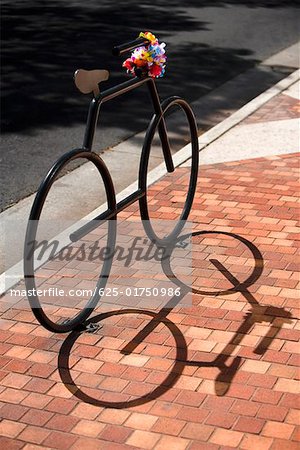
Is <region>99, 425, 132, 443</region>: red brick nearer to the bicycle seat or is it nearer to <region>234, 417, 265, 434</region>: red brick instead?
<region>234, 417, 265, 434</region>: red brick

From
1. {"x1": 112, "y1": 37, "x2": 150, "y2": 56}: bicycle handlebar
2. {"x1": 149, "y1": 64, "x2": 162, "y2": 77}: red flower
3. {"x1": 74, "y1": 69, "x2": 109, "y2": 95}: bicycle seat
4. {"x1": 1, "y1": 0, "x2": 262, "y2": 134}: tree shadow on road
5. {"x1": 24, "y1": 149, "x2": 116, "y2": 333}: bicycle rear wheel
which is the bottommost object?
{"x1": 1, "y1": 0, "x2": 262, "y2": 134}: tree shadow on road

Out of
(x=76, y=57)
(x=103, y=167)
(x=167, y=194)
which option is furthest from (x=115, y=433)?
(x=76, y=57)

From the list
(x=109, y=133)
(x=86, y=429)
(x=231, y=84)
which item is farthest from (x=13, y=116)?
(x=86, y=429)

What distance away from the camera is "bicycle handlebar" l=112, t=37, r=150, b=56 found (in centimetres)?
546

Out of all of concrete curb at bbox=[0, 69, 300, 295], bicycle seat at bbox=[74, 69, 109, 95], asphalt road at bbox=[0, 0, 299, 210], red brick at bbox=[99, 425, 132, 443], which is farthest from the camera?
asphalt road at bbox=[0, 0, 299, 210]

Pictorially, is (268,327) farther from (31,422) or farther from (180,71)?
(180,71)

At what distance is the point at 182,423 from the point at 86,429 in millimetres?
457

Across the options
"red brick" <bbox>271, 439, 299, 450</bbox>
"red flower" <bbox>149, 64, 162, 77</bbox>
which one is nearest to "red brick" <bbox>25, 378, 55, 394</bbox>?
"red brick" <bbox>271, 439, 299, 450</bbox>

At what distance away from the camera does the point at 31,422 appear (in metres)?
4.51

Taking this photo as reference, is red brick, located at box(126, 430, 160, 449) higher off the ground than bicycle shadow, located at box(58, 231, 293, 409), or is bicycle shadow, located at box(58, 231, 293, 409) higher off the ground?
red brick, located at box(126, 430, 160, 449)

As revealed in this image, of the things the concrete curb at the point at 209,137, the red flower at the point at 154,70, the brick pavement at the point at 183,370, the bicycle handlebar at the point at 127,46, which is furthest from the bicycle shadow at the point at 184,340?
the bicycle handlebar at the point at 127,46

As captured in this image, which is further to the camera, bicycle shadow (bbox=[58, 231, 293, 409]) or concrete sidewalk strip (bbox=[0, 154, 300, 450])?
bicycle shadow (bbox=[58, 231, 293, 409])

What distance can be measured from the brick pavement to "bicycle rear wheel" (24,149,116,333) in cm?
11

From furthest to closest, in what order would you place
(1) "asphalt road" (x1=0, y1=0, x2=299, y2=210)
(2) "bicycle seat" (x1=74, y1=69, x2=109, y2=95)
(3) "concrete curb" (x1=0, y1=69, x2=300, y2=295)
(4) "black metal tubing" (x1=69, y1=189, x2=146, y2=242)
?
(1) "asphalt road" (x1=0, y1=0, x2=299, y2=210), (3) "concrete curb" (x1=0, y1=69, x2=300, y2=295), (2) "bicycle seat" (x1=74, y1=69, x2=109, y2=95), (4) "black metal tubing" (x1=69, y1=189, x2=146, y2=242)
